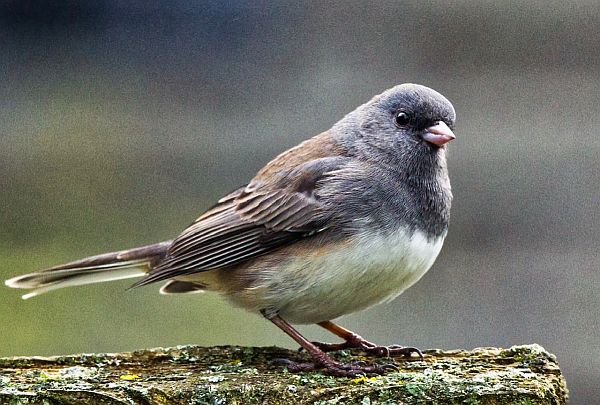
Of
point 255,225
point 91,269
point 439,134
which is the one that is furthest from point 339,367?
point 91,269

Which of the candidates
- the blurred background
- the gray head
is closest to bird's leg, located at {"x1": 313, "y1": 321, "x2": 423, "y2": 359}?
the gray head

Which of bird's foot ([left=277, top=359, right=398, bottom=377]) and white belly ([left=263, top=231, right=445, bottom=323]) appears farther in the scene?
white belly ([left=263, top=231, right=445, bottom=323])

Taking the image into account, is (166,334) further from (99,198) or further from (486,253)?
(486,253)

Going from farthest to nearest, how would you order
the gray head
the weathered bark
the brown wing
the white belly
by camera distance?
Answer: the gray head → the brown wing → the white belly → the weathered bark

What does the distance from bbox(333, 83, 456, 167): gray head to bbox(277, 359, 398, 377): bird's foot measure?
67 cm

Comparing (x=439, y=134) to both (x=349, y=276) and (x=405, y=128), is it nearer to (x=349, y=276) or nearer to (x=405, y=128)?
(x=405, y=128)

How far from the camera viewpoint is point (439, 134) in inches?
93.8

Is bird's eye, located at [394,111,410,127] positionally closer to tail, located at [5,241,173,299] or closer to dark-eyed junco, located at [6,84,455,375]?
dark-eyed junco, located at [6,84,455,375]

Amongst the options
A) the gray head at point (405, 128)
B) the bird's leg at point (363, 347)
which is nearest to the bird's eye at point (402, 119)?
the gray head at point (405, 128)

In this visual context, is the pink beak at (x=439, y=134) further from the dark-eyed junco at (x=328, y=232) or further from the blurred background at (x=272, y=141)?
the blurred background at (x=272, y=141)

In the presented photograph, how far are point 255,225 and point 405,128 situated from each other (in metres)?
0.48

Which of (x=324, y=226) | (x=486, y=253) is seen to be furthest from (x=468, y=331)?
(x=324, y=226)

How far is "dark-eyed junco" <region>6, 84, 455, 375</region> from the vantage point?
216 centimetres

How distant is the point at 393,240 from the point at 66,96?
221cm
